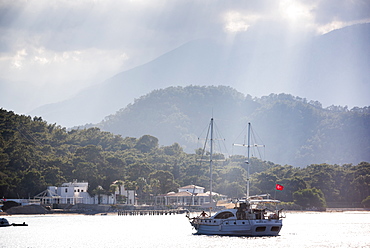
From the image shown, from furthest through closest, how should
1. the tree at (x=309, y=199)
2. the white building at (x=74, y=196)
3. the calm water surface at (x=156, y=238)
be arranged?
the tree at (x=309, y=199) < the white building at (x=74, y=196) < the calm water surface at (x=156, y=238)

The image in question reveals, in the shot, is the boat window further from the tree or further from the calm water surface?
the tree

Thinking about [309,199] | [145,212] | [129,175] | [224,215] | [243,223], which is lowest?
[243,223]

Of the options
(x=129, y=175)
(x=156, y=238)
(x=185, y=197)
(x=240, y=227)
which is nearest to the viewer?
(x=240, y=227)

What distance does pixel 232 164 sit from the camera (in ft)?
646

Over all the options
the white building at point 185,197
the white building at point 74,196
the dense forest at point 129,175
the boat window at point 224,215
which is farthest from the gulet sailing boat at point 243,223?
the white building at point 185,197

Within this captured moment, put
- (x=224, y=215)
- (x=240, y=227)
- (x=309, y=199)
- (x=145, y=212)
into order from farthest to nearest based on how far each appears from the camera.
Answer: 1. (x=309, y=199)
2. (x=145, y=212)
3. (x=224, y=215)
4. (x=240, y=227)

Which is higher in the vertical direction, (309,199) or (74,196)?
(74,196)

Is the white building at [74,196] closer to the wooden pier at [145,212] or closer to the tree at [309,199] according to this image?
the wooden pier at [145,212]

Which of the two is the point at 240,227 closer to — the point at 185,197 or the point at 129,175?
the point at 185,197

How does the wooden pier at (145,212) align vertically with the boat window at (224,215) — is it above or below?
below

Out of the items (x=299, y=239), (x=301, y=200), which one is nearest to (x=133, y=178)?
(x=301, y=200)

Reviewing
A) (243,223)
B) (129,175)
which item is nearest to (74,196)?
(129,175)

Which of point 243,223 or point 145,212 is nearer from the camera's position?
point 243,223

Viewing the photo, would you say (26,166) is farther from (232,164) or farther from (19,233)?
(232,164)
